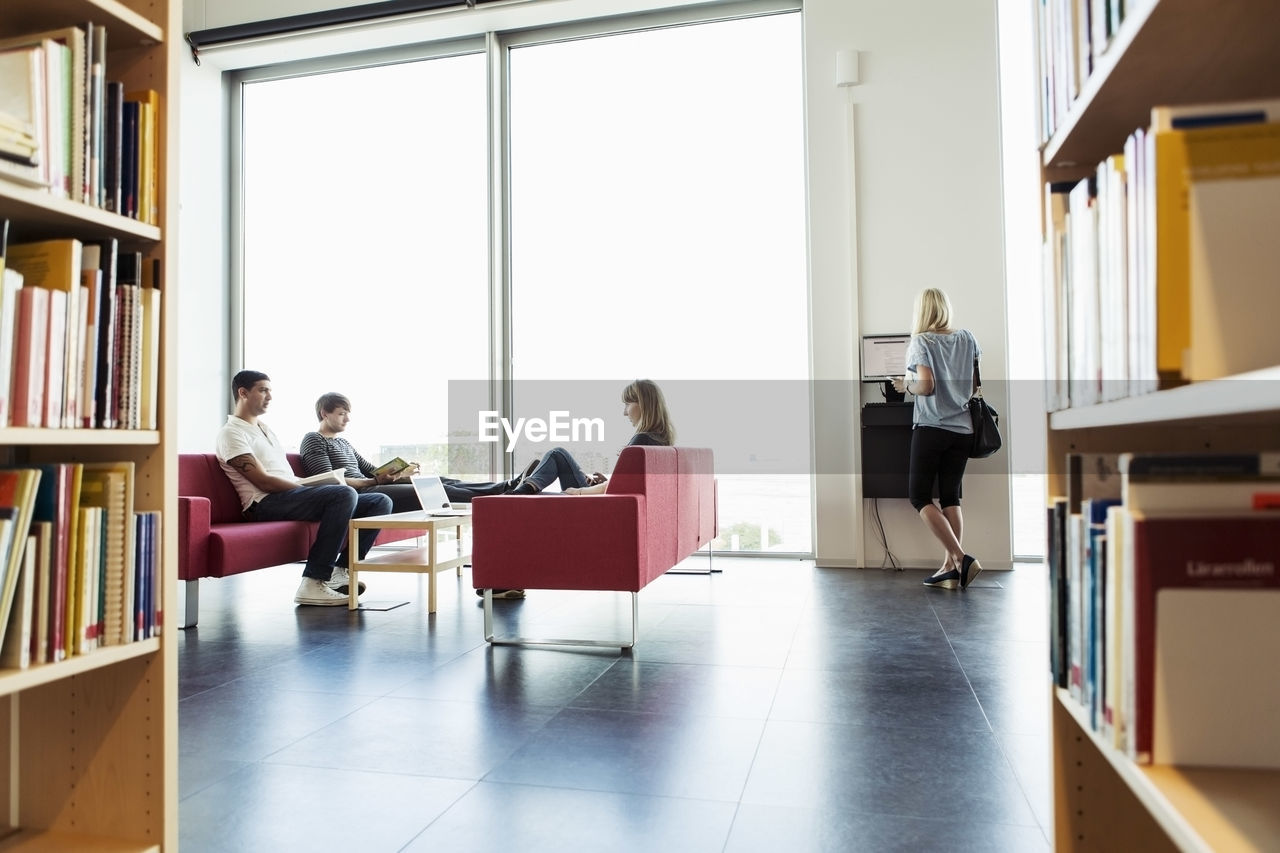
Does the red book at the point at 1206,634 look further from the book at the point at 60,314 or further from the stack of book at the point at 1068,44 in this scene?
the book at the point at 60,314

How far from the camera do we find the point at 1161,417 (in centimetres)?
81

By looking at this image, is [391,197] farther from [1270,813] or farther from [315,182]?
[1270,813]

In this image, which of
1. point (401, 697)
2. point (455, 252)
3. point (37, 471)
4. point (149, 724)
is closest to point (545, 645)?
point (401, 697)

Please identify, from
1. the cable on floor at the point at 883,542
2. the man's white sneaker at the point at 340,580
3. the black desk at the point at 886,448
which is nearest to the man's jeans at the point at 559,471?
the man's white sneaker at the point at 340,580

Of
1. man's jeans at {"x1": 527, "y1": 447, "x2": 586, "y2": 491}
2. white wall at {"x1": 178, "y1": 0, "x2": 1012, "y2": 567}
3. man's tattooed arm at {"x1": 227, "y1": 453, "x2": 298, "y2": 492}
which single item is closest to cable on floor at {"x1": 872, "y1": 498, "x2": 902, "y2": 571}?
white wall at {"x1": 178, "y1": 0, "x2": 1012, "y2": 567}

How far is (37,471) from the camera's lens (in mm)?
1302

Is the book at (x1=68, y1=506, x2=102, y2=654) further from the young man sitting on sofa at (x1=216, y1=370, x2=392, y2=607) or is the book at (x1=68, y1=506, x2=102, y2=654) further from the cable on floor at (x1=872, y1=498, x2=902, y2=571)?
the cable on floor at (x1=872, y1=498, x2=902, y2=571)

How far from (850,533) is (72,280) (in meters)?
4.91

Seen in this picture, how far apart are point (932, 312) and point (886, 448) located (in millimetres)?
1166

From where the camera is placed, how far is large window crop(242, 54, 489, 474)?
6.64 m

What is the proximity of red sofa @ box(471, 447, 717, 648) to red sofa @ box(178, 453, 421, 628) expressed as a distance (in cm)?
130

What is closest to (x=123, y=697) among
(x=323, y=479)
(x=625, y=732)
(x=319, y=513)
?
(x=625, y=732)

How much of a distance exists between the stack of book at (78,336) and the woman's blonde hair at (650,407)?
3.09 m

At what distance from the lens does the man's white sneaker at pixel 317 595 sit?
14.7ft
